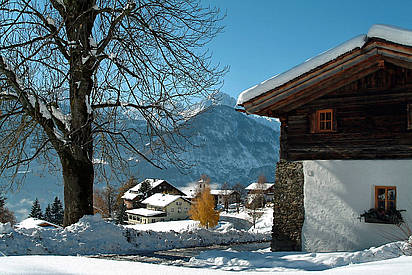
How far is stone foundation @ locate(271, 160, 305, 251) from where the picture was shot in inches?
447

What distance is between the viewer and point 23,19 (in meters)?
8.89

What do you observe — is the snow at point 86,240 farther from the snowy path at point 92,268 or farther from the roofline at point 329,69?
the snowy path at point 92,268

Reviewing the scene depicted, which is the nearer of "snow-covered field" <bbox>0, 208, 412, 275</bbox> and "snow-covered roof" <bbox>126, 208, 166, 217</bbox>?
"snow-covered field" <bbox>0, 208, 412, 275</bbox>

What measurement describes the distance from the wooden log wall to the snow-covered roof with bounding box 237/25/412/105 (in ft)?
2.97

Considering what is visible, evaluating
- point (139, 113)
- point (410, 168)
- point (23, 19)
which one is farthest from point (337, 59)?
point (23, 19)

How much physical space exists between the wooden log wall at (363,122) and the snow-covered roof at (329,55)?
0.90 meters

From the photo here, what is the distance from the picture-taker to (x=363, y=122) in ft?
32.6

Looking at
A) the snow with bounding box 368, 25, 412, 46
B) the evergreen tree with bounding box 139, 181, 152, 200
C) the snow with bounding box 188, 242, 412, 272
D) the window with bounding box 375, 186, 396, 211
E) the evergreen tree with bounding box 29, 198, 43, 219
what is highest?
the snow with bounding box 368, 25, 412, 46

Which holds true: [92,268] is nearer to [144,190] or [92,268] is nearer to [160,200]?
[160,200]

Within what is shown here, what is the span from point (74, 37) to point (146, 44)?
1.94 m

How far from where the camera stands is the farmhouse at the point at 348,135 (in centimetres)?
955

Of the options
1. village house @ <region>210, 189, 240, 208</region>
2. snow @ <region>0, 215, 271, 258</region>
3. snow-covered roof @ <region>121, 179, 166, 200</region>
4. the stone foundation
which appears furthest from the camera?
village house @ <region>210, 189, 240, 208</region>

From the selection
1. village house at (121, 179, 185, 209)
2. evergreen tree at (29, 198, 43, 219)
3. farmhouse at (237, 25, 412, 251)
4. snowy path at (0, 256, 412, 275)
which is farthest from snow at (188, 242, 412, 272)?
village house at (121, 179, 185, 209)

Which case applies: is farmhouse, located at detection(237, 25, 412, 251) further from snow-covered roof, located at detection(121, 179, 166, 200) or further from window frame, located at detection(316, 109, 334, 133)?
snow-covered roof, located at detection(121, 179, 166, 200)
